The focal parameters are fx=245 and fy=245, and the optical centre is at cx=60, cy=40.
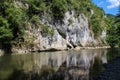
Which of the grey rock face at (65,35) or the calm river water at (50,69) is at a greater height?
the grey rock face at (65,35)

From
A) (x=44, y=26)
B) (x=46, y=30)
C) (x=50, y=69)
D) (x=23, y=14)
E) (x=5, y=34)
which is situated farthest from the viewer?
(x=44, y=26)

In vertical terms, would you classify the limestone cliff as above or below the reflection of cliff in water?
above

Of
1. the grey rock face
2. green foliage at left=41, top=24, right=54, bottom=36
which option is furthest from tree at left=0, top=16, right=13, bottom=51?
green foliage at left=41, top=24, right=54, bottom=36

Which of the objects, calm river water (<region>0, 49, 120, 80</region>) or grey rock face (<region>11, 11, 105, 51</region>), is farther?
grey rock face (<region>11, 11, 105, 51</region>)

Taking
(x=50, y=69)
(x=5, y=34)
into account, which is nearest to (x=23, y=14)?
(x=5, y=34)

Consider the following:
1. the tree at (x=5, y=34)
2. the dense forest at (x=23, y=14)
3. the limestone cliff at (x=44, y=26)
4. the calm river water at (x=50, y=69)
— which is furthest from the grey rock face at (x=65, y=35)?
the calm river water at (x=50, y=69)

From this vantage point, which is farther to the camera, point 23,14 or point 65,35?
point 65,35

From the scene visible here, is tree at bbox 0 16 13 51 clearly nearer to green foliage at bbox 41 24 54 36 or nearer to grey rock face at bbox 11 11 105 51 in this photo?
grey rock face at bbox 11 11 105 51

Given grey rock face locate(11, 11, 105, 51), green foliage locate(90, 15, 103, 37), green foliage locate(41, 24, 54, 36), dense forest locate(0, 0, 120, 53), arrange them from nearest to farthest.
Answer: dense forest locate(0, 0, 120, 53) → grey rock face locate(11, 11, 105, 51) → green foliage locate(41, 24, 54, 36) → green foliage locate(90, 15, 103, 37)

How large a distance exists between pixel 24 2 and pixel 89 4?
65.0 m

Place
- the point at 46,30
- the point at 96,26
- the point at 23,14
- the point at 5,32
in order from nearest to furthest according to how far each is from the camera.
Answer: the point at 5,32
the point at 23,14
the point at 46,30
the point at 96,26

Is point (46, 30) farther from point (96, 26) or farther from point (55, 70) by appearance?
point (96, 26)

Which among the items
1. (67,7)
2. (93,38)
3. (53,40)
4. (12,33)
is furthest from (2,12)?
(93,38)

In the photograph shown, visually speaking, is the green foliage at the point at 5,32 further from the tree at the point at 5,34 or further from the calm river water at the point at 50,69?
the calm river water at the point at 50,69
